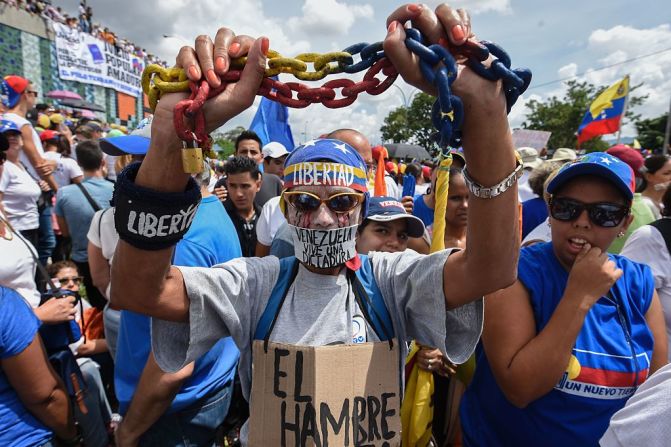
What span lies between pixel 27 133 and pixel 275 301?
16.7ft

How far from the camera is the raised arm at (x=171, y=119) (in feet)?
3.56

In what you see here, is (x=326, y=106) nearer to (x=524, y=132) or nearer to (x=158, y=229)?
(x=158, y=229)

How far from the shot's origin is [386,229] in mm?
2828

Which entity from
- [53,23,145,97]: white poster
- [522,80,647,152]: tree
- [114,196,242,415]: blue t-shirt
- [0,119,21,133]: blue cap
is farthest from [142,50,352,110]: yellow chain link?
[522,80,647,152]: tree

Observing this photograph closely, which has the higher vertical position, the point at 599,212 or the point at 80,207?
the point at 599,212

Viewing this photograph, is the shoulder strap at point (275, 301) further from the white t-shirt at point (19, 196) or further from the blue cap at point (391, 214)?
the white t-shirt at point (19, 196)

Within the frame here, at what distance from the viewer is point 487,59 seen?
3.38 feet

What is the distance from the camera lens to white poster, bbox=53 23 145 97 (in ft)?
55.6

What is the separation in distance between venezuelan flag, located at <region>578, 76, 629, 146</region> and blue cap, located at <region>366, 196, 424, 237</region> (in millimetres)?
11475

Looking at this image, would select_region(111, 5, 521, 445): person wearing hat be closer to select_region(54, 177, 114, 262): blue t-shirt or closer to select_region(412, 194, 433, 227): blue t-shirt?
select_region(412, 194, 433, 227): blue t-shirt

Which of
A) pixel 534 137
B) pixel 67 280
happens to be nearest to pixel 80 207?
pixel 67 280

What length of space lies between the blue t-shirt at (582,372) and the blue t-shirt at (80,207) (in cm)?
394

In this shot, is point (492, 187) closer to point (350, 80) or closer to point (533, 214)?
point (350, 80)

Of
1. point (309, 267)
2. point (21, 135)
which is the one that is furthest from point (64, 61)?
point (309, 267)
